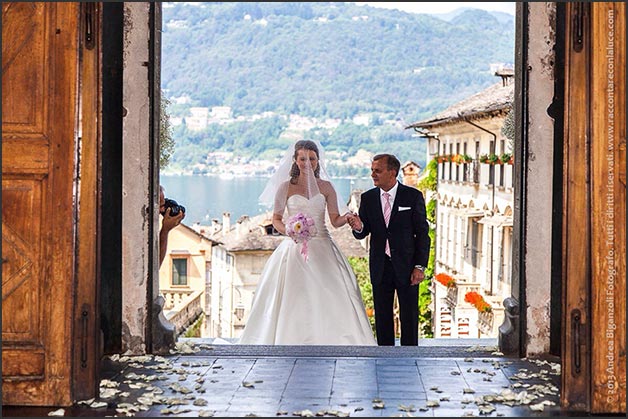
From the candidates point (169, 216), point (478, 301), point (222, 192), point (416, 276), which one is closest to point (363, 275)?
point (478, 301)

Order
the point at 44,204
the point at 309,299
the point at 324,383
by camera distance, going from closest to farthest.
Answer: the point at 44,204 → the point at 324,383 → the point at 309,299

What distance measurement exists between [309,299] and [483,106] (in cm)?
1957

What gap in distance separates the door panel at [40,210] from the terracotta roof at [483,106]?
59.8 ft

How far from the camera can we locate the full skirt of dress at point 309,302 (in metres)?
9.88

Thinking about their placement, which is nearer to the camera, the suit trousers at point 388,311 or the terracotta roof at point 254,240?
the suit trousers at point 388,311

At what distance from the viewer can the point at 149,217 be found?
27.8 feet

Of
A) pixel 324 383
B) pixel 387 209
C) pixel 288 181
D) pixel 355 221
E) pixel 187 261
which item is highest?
pixel 288 181

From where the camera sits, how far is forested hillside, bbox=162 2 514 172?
298 ft

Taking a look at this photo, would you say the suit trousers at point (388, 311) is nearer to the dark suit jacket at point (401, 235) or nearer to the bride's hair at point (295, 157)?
the dark suit jacket at point (401, 235)

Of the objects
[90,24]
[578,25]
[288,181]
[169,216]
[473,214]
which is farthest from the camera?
[473,214]

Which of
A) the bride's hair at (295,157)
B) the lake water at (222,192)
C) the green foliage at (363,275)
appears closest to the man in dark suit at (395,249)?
the bride's hair at (295,157)

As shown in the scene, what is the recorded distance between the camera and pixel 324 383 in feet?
23.3

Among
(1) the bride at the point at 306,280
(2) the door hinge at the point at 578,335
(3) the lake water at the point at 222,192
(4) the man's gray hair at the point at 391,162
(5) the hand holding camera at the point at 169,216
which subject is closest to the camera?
(2) the door hinge at the point at 578,335

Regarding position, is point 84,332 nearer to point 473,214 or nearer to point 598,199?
point 598,199
